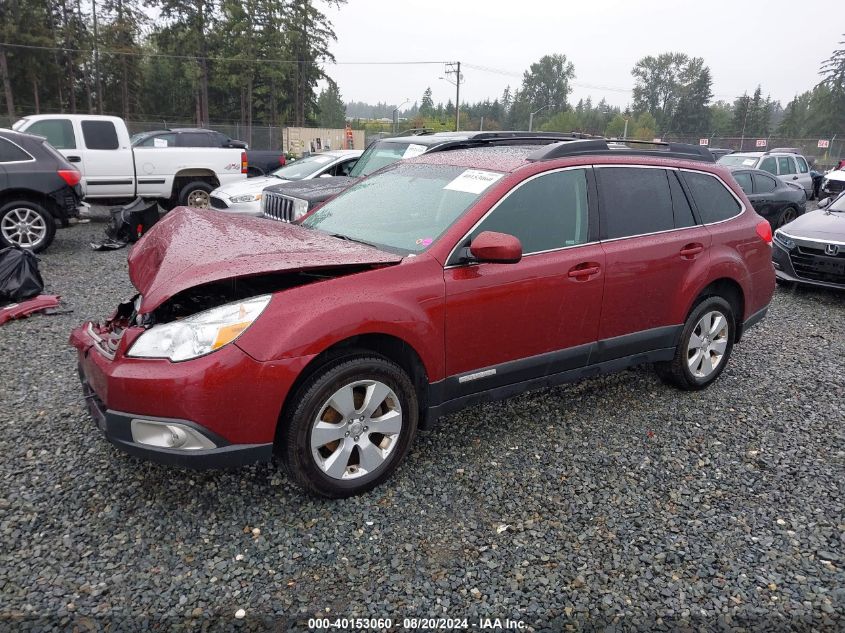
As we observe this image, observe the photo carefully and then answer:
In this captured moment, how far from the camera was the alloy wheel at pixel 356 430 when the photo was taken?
2.82 meters

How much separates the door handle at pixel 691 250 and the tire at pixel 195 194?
390 inches

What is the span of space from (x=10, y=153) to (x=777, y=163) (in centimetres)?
1579

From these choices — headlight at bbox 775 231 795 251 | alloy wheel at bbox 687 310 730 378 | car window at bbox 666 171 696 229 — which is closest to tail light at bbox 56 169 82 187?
car window at bbox 666 171 696 229

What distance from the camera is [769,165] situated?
14336 mm

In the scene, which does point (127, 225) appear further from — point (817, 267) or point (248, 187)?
point (817, 267)

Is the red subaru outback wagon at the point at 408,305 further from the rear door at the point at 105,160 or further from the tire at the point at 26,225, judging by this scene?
the rear door at the point at 105,160

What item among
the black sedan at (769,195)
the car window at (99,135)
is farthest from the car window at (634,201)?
the car window at (99,135)

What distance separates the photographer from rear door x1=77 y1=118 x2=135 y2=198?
10830 mm

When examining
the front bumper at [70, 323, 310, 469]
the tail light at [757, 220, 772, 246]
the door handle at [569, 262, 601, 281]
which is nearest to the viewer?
the front bumper at [70, 323, 310, 469]

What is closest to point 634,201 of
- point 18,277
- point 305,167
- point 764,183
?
point 18,277

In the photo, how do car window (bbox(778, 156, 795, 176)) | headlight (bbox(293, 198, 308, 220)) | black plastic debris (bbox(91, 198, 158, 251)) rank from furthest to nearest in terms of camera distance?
car window (bbox(778, 156, 795, 176)) → black plastic debris (bbox(91, 198, 158, 251)) → headlight (bbox(293, 198, 308, 220))

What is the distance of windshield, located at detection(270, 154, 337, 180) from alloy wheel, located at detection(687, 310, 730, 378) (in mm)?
7205

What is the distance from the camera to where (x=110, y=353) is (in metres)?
2.79

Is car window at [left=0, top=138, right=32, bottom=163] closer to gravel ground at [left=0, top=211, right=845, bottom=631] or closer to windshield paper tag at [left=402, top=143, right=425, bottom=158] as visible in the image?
windshield paper tag at [left=402, top=143, right=425, bottom=158]
